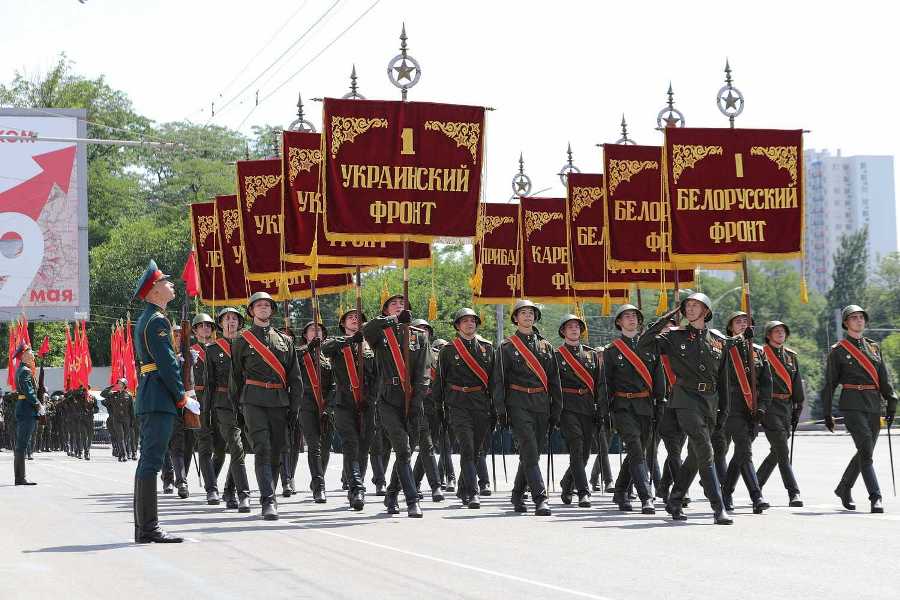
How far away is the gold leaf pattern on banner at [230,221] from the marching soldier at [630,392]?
1099cm

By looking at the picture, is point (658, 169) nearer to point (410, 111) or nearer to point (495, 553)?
point (410, 111)

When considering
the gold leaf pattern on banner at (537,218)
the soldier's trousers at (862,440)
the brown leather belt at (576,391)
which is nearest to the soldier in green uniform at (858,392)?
the soldier's trousers at (862,440)

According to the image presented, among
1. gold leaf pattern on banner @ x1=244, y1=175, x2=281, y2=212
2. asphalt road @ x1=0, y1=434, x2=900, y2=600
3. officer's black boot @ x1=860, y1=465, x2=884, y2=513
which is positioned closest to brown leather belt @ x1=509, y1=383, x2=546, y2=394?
asphalt road @ x1=0, y1=434, x2=900, y2=600

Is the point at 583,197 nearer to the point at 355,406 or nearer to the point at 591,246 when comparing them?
the point at 591,246

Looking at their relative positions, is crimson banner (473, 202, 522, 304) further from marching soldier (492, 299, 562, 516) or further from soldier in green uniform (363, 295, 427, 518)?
soldier in green uniform (363, 295, 427, 518)

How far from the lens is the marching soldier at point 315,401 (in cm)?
1734

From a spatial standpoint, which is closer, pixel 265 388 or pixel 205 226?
pixel 265 388

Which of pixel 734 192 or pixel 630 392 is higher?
pixel 734 192

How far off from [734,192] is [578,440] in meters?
4.46

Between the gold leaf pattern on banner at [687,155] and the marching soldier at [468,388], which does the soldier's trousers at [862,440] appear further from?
the gold leaf pattern on banner at [687,155]

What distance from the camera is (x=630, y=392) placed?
1549 centimetres

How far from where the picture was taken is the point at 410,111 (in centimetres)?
1716

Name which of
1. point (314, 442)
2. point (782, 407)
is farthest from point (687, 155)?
point (314, 442)

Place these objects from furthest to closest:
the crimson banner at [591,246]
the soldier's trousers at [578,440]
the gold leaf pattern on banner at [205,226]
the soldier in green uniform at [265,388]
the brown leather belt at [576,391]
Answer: the gold leaf pattern on banner at [205,226] → the crimson banner at [591,246] → the brown leather belt at [576,391] → the soldier's trousers at [578,440] → the soldier in green uniform at [265,388]
